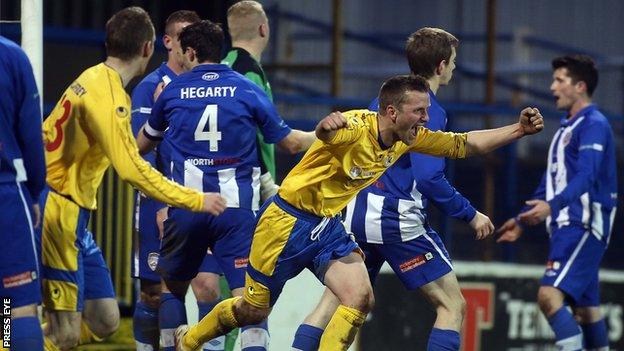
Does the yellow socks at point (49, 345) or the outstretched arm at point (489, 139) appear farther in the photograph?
the outstretched arm at point (489, 139)

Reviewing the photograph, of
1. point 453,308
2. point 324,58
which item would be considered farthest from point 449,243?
point 324,58

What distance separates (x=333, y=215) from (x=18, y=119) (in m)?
1.92

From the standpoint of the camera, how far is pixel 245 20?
363 inches

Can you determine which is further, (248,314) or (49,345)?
(248,314)

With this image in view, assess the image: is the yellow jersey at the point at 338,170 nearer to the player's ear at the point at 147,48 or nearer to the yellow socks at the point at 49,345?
the player's ear at the point at 147,48

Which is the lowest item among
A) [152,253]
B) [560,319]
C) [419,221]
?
[560,319]

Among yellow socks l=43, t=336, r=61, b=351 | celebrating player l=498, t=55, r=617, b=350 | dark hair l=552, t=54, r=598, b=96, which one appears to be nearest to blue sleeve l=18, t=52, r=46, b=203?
yellow socks l=43, t=336, r=61, b=351

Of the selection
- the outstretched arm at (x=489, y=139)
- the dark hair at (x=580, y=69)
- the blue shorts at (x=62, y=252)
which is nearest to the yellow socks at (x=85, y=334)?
the blue shorts at (x=62, y=252)

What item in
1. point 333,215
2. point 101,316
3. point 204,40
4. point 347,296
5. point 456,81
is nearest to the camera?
point 347,296

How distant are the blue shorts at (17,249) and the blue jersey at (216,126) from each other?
1.83 m

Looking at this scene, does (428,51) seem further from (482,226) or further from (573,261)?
(573,261)

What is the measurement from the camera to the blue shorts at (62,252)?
7648mm

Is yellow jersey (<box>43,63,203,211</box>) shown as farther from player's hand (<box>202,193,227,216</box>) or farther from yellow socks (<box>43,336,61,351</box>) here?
yellow socks (<box>43,336,61,351</box>)

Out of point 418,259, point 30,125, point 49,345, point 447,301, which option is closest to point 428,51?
point 418,259
